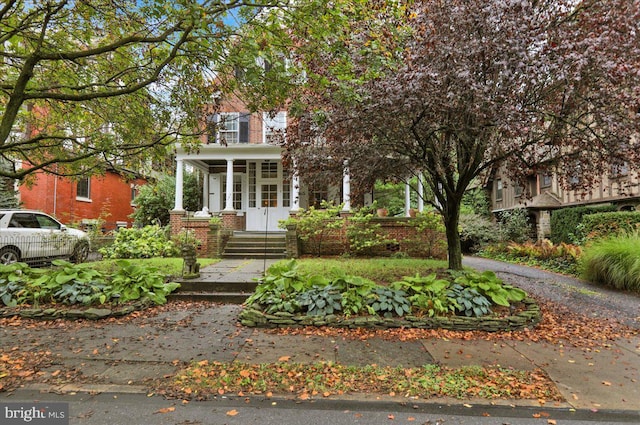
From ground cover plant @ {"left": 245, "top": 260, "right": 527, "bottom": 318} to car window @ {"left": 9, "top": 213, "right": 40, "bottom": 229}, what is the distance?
344 inches

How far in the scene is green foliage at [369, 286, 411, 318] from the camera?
5297 millimetres

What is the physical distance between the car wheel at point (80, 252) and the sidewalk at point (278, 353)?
22.5ft

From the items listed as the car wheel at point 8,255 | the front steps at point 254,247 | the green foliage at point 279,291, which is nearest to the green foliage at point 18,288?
the car wheel at point 8,255

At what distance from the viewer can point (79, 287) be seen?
6148mm

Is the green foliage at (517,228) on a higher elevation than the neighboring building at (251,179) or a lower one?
lower

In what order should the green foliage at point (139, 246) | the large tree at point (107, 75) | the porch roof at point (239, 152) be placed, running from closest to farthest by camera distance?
the large tree at point (107, 75), the green foliage at point (139, 246), the porch roof at point (239, 152)

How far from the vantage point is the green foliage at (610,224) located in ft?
32.8

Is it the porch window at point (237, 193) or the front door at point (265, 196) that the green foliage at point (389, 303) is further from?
the porch window at point (237, 193)

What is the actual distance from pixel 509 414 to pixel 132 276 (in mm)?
6245

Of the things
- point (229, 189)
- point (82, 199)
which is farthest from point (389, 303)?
point (82, 199)

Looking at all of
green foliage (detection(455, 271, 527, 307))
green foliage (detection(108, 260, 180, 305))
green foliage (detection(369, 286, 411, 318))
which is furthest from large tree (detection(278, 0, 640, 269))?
green foliage (detection(108, 260, 180, 305))

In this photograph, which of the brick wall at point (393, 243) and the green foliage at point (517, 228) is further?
the green foliage at point (517, 228)

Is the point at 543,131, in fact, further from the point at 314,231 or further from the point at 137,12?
the point at 314,231

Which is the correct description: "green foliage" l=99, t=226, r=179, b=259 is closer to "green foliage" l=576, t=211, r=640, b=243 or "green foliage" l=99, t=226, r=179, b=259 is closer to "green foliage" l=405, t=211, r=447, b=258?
"green foliage" l=405, t=211, r=447, b=258
